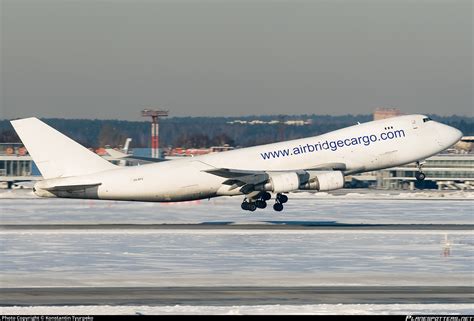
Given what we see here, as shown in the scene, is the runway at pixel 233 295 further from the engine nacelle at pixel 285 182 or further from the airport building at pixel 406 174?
the airport building at pixel 406 174

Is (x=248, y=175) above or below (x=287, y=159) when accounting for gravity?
below

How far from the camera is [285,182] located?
5447 cm

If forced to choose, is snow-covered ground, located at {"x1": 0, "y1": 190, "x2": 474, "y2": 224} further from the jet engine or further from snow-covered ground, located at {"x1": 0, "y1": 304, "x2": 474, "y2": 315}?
snow-covered ground, located at {"x1": 0, "y1": 304, "x2": 474, "y2": 315}

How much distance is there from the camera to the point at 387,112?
618ft

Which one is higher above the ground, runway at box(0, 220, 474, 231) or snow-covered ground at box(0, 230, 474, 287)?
runway at box(0, 220, 474, 231)

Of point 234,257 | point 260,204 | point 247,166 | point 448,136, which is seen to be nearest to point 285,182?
point 247,166

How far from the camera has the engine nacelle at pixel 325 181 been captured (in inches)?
2140

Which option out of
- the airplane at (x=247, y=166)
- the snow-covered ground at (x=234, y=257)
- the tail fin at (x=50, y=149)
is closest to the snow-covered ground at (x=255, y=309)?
the snow-covered ground at (x=234, y=257)

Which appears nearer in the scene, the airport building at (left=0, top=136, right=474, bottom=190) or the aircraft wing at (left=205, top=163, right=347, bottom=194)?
the aircraft wing at (left=205, top=163, right=347, bottom=194)

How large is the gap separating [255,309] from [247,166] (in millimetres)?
30087

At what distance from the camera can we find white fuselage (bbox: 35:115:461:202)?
55.3 m

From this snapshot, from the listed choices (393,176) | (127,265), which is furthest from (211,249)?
(393,176)

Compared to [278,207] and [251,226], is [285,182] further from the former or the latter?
[278,207]

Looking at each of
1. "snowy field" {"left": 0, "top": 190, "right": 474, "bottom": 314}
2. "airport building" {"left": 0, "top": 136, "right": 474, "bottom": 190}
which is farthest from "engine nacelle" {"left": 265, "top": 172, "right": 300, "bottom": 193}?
"airport building" {"left": 0, "top": 136, "right": 474, "bottom": 190}
